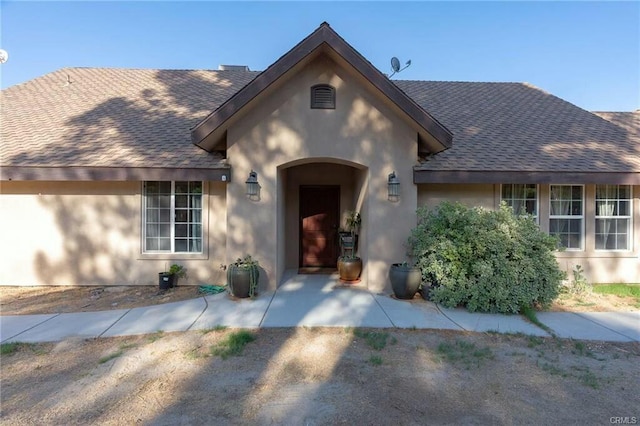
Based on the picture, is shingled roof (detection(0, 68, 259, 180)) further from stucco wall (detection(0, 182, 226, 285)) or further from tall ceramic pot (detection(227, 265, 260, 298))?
tall ceramic pot (detection(227, 265, 260, 298))

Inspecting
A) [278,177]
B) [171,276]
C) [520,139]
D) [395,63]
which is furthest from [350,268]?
[395,63]

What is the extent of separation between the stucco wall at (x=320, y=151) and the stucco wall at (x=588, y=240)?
4.95ft

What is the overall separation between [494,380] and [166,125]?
9589 mm

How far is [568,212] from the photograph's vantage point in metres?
9.18

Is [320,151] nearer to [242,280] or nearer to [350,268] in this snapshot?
[350,268]

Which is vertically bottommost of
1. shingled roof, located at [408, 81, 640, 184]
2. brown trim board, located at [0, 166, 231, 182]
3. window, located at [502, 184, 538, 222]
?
window, located at [502, 184, 538, 222]

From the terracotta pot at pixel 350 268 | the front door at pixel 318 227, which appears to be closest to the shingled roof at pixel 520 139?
the terracotta pot at pixel 350 268

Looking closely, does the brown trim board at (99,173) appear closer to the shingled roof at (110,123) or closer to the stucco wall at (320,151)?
the shingled roof at (110,123)

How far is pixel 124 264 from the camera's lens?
28.4 feet

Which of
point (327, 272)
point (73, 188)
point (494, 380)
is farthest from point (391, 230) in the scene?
point (73, 188)

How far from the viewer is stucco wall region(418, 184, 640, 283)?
8.95 metres

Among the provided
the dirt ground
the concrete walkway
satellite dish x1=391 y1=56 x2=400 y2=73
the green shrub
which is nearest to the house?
the green shrub

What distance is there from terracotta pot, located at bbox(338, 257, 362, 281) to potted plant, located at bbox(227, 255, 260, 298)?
7.18 ft

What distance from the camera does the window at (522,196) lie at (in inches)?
360
